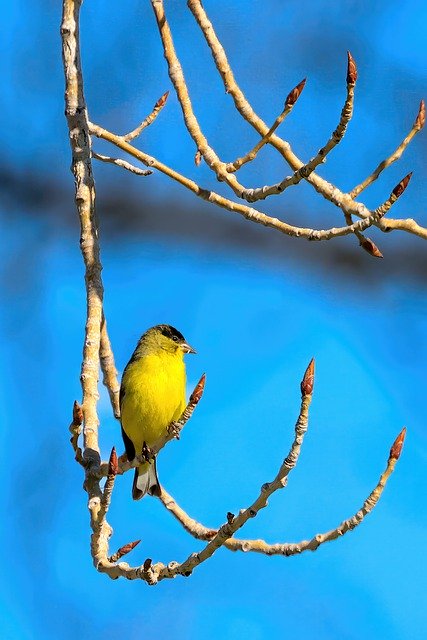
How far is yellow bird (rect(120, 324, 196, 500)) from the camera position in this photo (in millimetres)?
4742

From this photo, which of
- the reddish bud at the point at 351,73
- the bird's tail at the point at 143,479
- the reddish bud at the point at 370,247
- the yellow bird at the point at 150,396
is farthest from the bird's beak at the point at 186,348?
the reddish bud at the point at 351,73

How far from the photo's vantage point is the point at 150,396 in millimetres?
4824

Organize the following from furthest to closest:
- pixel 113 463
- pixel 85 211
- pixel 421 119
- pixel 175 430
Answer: pixel 85 211 < pixel 421 119 < pixel 175 430 < pixel 113 463

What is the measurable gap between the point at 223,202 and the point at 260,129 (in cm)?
30

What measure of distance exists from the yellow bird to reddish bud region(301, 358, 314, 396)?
1669 mm

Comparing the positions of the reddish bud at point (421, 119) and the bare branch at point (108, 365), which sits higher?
the reddish bud at point (421, 119)

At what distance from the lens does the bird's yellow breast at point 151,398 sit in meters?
4.77

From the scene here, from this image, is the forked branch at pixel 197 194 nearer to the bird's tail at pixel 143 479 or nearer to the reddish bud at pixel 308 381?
the reddish bud at pixel 308 381

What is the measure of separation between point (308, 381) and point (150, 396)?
2.06 m

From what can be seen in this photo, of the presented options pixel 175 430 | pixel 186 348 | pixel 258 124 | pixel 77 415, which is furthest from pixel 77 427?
pixel 186 348

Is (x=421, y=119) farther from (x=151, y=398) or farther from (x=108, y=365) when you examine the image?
(x=151, y=398)

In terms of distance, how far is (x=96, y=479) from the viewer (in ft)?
11.1

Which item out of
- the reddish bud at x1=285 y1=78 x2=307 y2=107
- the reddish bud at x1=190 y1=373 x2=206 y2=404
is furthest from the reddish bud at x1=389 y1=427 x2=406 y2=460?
the reddish bud at x1=285 y1=78 x2=307 y2=107

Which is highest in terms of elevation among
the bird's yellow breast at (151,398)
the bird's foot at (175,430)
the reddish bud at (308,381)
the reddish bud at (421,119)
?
the reddish bud at (421,119)
